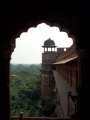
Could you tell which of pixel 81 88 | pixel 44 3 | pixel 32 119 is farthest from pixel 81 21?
pixel 32 119

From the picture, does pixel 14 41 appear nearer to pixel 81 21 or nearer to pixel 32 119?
pixel 81 21

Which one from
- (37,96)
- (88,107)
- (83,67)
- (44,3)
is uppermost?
(44,3)

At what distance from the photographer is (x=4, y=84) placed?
3.63m

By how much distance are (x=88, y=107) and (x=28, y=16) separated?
1.43m

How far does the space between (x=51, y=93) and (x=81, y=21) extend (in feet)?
72.8

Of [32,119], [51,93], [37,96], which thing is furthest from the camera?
[37,96]

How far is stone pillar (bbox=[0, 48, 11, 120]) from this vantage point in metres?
3.62

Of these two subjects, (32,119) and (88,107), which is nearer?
(88,107)

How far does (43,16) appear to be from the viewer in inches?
151

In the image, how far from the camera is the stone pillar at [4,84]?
3.62 m

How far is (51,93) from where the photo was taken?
2566 centimetres

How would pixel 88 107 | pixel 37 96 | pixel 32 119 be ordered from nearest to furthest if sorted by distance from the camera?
pixel 88 107
pixel 32 119
pixel 37 96

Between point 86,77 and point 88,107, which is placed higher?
point 86,77

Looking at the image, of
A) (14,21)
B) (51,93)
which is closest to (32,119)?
(14,21)
